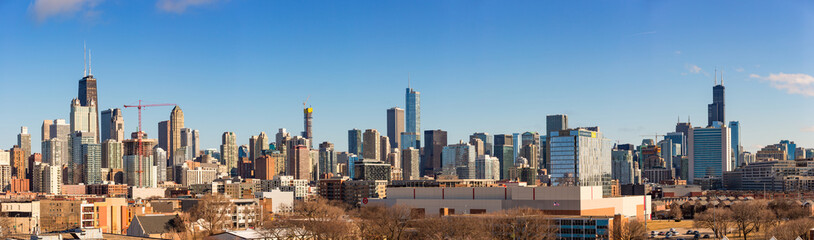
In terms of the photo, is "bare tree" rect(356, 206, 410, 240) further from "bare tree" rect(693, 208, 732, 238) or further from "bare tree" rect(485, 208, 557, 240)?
"bare tree" rect(693, 208, 732, 238)

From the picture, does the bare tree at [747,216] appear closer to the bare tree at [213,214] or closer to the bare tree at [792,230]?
the bare tree at [792,230]

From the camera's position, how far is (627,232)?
104 meters

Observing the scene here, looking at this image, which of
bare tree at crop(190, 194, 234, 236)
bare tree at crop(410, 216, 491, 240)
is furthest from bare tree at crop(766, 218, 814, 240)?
bare tree at crop(190, 194, 234, 236)

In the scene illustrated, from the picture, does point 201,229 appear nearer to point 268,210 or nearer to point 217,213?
point 217,213

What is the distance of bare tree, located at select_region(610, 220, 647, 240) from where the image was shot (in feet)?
334

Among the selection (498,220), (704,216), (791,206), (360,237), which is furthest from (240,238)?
(791,206)

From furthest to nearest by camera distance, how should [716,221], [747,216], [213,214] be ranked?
[716,221] → [747,216] → [213,214]

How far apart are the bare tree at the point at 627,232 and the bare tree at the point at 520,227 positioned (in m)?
6.50

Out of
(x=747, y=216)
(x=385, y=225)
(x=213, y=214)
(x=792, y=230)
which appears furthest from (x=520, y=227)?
(x=213, y=214)

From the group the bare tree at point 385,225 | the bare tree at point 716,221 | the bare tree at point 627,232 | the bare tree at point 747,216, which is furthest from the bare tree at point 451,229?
the bare tree at point 747,216

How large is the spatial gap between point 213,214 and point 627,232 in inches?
2103

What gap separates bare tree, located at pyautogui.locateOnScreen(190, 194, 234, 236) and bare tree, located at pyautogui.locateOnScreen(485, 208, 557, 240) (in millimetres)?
37888

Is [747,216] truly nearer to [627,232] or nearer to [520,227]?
[627,232]

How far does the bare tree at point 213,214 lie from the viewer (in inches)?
4946
